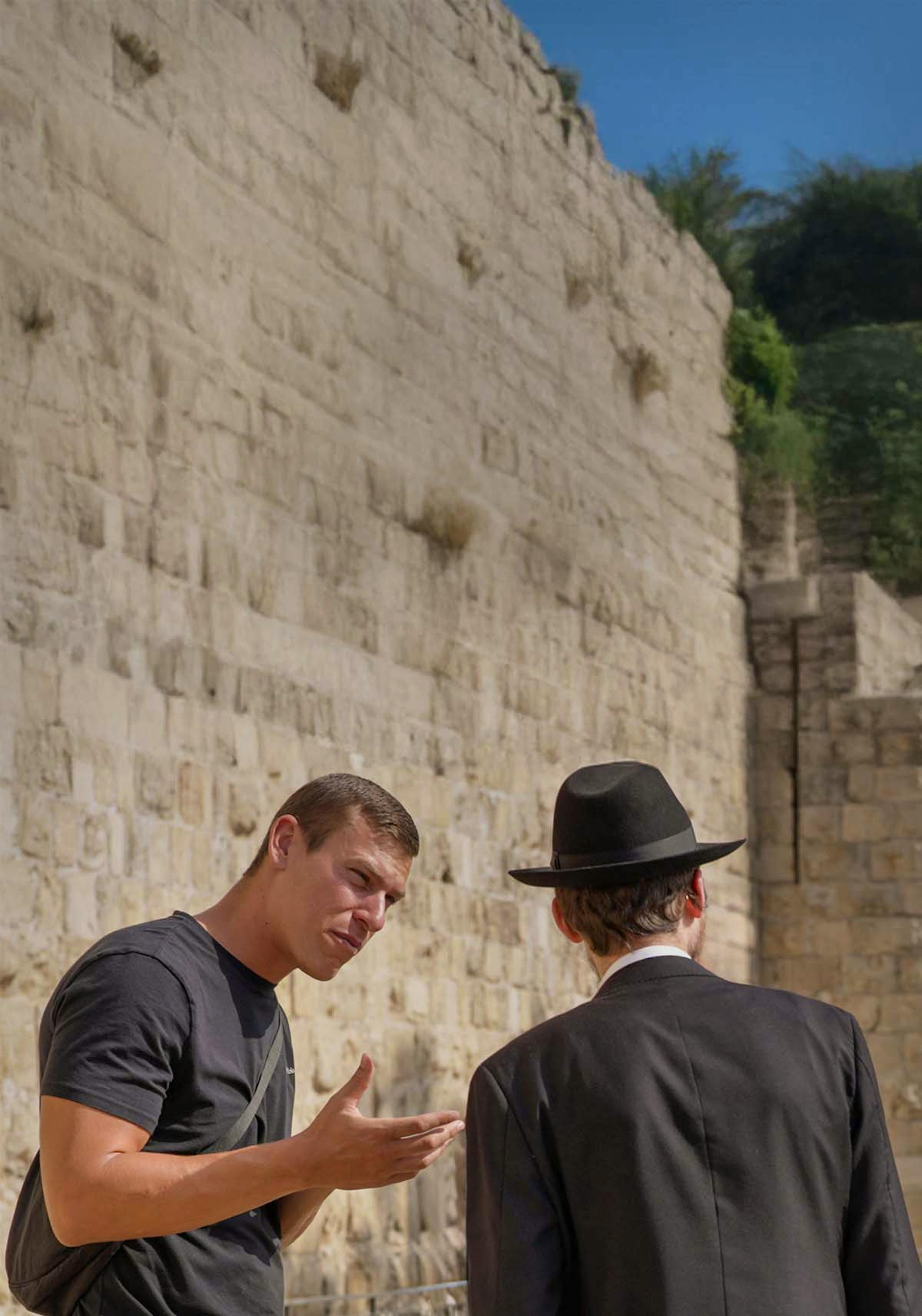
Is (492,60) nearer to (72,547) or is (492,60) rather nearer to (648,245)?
(648,245)

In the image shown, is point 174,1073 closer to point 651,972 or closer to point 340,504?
Result: point 651,972

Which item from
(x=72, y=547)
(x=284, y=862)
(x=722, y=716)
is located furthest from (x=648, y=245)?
(x=284, y=862)

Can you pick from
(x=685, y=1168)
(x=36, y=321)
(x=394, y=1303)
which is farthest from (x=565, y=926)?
(x=394, y=1303)

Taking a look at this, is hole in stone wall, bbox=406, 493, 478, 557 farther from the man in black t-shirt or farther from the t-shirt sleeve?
the t-shirt sleeve

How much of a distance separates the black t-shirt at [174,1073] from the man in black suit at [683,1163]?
41cm

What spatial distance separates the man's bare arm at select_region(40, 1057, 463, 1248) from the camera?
2512 mm

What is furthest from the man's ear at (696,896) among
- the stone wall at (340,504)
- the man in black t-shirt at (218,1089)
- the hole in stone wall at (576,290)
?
the hole in stone wall at (576,290)

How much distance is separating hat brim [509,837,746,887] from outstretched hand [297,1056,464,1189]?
364 millimetres

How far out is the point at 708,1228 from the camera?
240 cm

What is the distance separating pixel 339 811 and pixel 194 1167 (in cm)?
66

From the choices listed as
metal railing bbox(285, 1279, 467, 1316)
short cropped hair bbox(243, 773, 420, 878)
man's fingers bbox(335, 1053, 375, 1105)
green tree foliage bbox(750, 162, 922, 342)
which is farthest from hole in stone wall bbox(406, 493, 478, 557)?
green tree foliage bbox(750, 162, 922, 342)

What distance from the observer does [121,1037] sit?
8.53 ft

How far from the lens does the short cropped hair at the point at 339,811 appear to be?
3006 millimetres

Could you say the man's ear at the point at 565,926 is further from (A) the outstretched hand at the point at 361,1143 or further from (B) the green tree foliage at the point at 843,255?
(B) the green tree foliage at the point at 843,255
